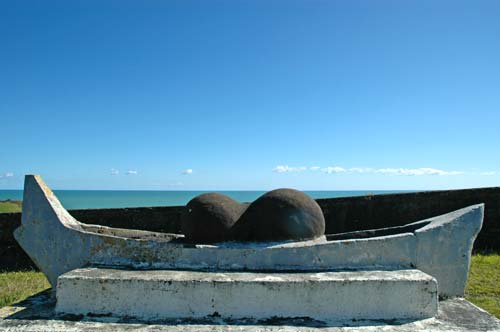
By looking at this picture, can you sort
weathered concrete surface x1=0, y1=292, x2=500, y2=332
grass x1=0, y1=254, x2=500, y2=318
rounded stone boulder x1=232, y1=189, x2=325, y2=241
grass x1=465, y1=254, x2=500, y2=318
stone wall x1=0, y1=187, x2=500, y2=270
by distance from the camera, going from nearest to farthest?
weathered concrete surface x1=0, y1=292, x2=500, y2=332 < rounded stone boulder x1=232, y1=189, x2=325, y2=241 < grass x1=465, y1=254, x2=500, y2=318 < grass x1=0, y1=254, x2=500, y2=318 < stone wall x1=0, y1=187, x2=500, y2=270

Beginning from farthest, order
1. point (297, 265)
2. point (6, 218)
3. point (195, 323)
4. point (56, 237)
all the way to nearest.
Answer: point (6, 218)
point (56, 237)
point (297, 265)
point (195, 323)

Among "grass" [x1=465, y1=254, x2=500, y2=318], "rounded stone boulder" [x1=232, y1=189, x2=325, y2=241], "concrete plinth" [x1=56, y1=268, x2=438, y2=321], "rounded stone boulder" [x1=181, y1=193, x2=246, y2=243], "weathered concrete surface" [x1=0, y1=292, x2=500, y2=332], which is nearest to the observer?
"weathered concrete surface" [x1=0, y1=292, x2=500, y2=332]

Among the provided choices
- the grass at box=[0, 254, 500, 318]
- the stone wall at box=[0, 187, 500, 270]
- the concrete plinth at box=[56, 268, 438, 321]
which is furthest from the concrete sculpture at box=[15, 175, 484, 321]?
the stone wall at box=[0, 187, 500, 270]

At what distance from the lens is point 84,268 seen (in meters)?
4.75

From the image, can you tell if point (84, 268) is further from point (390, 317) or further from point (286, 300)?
point (390, 317)

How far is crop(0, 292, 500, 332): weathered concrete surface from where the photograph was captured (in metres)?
4.01

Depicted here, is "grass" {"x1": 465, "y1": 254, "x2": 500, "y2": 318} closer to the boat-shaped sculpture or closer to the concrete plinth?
the boat-shaped sculpture

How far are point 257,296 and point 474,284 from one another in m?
5.38

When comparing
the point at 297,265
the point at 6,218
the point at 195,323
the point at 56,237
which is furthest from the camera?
the point at 6,218

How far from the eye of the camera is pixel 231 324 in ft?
13.4

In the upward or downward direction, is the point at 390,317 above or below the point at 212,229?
below

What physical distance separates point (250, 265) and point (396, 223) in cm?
733

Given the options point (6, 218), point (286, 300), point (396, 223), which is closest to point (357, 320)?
point (286, 300)

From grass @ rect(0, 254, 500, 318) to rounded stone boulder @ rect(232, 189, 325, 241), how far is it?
122 inches
